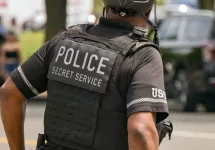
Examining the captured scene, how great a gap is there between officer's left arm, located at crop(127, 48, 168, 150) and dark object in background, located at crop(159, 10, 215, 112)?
10.5 meters

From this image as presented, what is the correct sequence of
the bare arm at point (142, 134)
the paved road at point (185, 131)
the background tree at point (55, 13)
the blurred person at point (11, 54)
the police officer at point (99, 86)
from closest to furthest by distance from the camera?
the bare arm at point (142, 134) < the police officer at point (99, 86) < the paved road at point (185, 131) < the background tree at point (55, 13) < the blurred person at point (11, 54)

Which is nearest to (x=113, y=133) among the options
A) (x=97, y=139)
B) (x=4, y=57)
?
(x=97, y=139)

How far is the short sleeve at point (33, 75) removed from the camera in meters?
3.38

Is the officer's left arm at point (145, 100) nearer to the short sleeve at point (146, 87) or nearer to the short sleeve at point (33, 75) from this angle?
the short sleeve at point (146, 87)

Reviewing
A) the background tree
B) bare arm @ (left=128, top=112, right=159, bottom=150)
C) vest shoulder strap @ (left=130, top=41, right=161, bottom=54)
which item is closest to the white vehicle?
the background tree

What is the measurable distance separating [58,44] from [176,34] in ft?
38.2

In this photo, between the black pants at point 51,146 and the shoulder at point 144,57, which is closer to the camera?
the shoulder at point 144,57

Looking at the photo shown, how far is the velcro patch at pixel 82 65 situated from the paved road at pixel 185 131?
16.3ft

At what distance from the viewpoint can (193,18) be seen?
14867 millimetres

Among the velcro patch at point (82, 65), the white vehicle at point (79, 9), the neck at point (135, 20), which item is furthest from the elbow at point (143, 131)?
the white vehicle at point (79, 9)

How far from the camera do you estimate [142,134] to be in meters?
2.99

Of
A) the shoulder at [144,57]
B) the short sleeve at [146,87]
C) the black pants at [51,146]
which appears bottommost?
the black pants at [51,146]

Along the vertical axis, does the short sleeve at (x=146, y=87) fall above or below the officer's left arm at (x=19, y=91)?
above

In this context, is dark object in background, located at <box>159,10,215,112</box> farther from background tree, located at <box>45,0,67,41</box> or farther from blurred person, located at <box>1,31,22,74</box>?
blurred person, located at <box>1,31,22,74</box>
